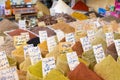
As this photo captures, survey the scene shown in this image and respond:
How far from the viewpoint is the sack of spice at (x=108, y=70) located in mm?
1337

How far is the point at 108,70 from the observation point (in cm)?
135

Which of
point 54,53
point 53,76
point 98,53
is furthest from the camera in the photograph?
point 54,53

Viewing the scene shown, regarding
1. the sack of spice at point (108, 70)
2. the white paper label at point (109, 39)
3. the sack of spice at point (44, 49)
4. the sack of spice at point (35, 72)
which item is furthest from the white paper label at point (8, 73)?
the white paper label at point (109, 39)

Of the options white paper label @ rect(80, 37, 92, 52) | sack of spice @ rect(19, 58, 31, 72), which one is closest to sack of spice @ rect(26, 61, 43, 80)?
sack of spice @ rect(19, 58, 31, 72)

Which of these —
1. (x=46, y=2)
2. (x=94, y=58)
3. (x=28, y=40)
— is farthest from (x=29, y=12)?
(x=94, y=58)

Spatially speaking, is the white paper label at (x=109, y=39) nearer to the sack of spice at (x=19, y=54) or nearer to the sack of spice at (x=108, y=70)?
the sack of spice at (x=108, y=70)

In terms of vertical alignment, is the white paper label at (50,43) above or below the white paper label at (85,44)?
below

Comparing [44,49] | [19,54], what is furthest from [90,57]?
[19,54]

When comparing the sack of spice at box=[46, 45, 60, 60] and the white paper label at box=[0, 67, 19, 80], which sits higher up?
Result: the white paper label at box=[0, 67, 19, 80]

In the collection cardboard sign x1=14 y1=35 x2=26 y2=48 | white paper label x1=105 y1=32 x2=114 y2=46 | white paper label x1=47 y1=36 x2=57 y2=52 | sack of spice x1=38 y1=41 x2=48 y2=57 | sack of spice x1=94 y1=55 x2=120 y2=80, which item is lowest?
cardboard sign x1=14 y1=35 x2=26 y2=48

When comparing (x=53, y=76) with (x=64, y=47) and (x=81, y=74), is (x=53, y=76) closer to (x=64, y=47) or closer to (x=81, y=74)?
(x=81, y=74)

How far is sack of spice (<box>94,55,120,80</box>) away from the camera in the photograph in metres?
1.34

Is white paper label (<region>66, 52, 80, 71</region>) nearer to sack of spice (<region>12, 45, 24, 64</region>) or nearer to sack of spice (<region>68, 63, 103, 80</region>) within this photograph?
sack of spice (<region>68, 63, 103, 80</region>)

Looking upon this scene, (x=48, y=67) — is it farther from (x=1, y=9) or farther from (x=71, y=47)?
(x=1, y=9)
